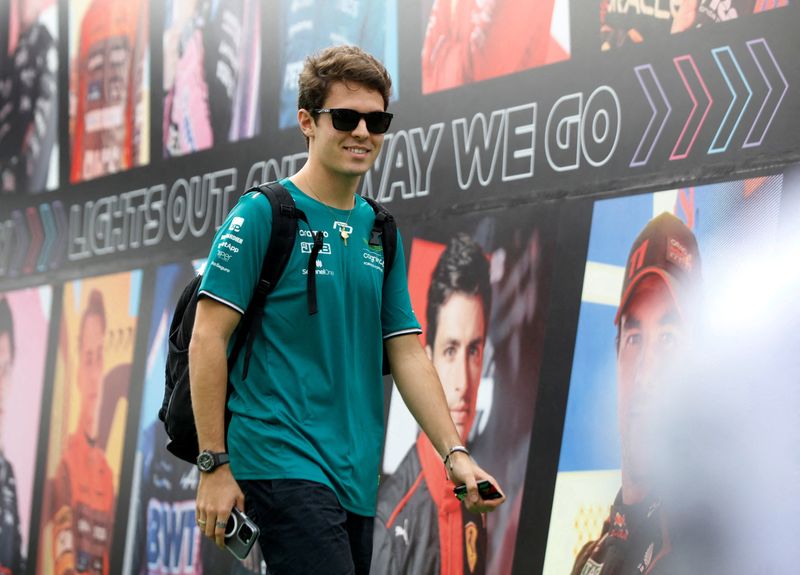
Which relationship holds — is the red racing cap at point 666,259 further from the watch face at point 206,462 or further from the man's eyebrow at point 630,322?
the watch face at point 206,462

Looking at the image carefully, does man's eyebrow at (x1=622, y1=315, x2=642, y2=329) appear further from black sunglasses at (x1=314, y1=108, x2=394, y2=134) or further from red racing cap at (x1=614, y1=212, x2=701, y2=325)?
black sunglasses at (x1=314, y1=108, x2=394, y2=134)

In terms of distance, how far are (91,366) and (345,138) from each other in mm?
Result: 5189

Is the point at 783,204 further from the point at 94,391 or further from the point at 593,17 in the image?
the point at 94,391

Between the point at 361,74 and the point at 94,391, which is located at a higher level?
the point at 361,74

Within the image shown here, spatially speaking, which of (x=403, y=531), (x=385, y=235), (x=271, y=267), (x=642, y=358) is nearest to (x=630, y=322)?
(x=642, y=358)

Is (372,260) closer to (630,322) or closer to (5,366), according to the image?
(630,322)

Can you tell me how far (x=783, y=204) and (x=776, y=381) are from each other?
595 mm

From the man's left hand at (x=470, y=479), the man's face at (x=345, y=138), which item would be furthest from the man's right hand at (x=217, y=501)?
the man's face at (x=345, y=138)

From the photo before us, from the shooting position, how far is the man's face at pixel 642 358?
5.04m

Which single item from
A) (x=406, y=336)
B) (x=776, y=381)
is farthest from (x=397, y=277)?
(x=776, y=381)

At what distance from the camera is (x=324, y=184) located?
365cm

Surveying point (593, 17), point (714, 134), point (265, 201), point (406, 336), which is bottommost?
point (406, 336)

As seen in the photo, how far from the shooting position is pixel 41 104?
925cm

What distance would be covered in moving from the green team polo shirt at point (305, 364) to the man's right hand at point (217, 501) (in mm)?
88
